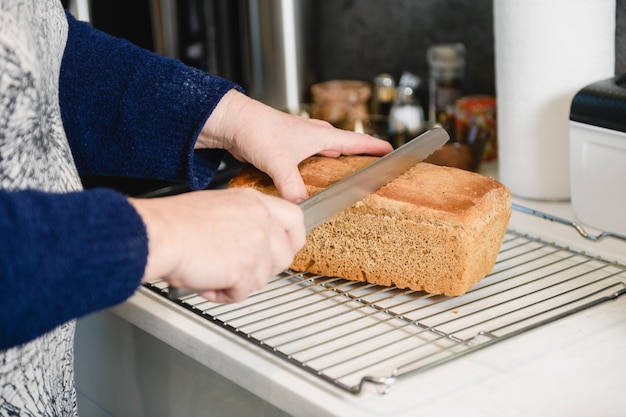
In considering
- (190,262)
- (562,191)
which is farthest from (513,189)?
(190,262)

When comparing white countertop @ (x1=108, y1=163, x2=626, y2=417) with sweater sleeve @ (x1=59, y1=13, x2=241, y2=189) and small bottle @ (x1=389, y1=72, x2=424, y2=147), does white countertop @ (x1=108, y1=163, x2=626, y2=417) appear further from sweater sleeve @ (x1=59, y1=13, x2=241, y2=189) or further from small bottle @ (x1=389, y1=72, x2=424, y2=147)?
small bottle @ (x1=389, y1=72, x2=424, y2=147)

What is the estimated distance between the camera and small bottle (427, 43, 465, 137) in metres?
1.51

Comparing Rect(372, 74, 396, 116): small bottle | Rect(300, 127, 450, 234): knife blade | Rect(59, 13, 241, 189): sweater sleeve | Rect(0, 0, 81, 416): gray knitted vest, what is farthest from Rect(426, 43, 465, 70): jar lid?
Rect(0, 0, 81, 416): gray knitted vest

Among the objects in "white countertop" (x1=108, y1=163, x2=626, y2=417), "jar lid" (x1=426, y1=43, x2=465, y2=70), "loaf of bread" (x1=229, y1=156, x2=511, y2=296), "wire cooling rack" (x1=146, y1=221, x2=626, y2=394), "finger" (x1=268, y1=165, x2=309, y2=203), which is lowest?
"white countertop" (x1=108, y1=163, x2=626, y2=417)

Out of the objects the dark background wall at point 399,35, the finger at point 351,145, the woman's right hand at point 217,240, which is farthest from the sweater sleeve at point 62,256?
the dark background wall at point 399,35

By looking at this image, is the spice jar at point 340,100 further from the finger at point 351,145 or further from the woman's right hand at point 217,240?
the woman's right hand at point 217,240

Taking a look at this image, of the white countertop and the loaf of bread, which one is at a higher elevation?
the loaf of bread

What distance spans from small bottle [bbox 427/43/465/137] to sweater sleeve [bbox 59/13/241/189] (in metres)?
0.62

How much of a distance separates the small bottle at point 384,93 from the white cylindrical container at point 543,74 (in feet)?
1.36

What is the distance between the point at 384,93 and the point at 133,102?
2.45 feet

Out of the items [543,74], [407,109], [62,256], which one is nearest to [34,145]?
[62,256]

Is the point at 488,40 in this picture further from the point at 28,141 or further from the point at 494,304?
the point at 28,141

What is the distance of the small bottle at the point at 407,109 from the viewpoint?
152 centimetres

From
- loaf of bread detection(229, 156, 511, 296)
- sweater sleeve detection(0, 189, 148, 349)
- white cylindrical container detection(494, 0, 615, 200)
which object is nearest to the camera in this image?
sweater sleeve detection(0, 189, 148, 349)
